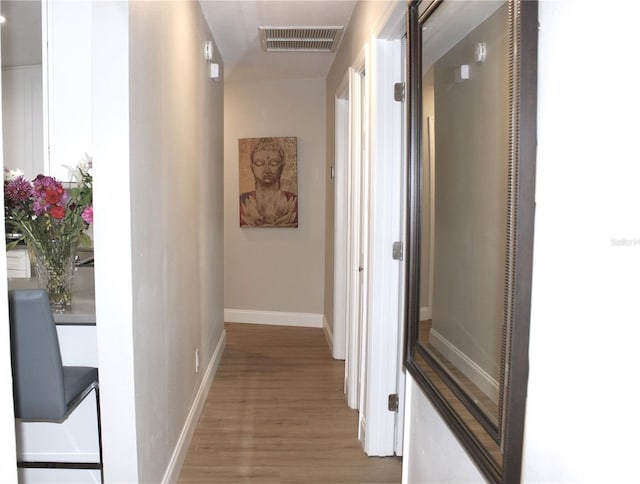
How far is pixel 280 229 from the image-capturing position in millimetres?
5281

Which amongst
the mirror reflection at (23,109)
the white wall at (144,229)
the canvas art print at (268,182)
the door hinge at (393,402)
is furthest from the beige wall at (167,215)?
the canvas art print at (268,182)

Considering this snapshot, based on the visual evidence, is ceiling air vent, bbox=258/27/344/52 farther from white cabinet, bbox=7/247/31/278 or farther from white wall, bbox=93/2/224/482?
white cabinet, bbox=7/247/31/278

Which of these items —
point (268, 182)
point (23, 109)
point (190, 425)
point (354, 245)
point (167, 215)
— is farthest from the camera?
point (268, 182)

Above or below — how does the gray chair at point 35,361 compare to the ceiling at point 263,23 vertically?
below

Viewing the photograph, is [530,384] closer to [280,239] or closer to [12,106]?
[12,106]

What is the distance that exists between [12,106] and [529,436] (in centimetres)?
382

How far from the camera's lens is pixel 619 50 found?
70 cm

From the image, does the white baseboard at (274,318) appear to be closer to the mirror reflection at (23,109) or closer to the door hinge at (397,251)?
the mirror reflection at (23,109)

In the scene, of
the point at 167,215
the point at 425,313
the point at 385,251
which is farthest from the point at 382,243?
the point at 167,215

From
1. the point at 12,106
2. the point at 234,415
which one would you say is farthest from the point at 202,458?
the point at 12,106

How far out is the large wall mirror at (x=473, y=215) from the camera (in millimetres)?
938

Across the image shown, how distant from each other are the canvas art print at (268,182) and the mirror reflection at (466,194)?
11.9ft

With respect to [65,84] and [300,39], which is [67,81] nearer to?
[65,84]

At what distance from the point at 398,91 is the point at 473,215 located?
132 centimetres
